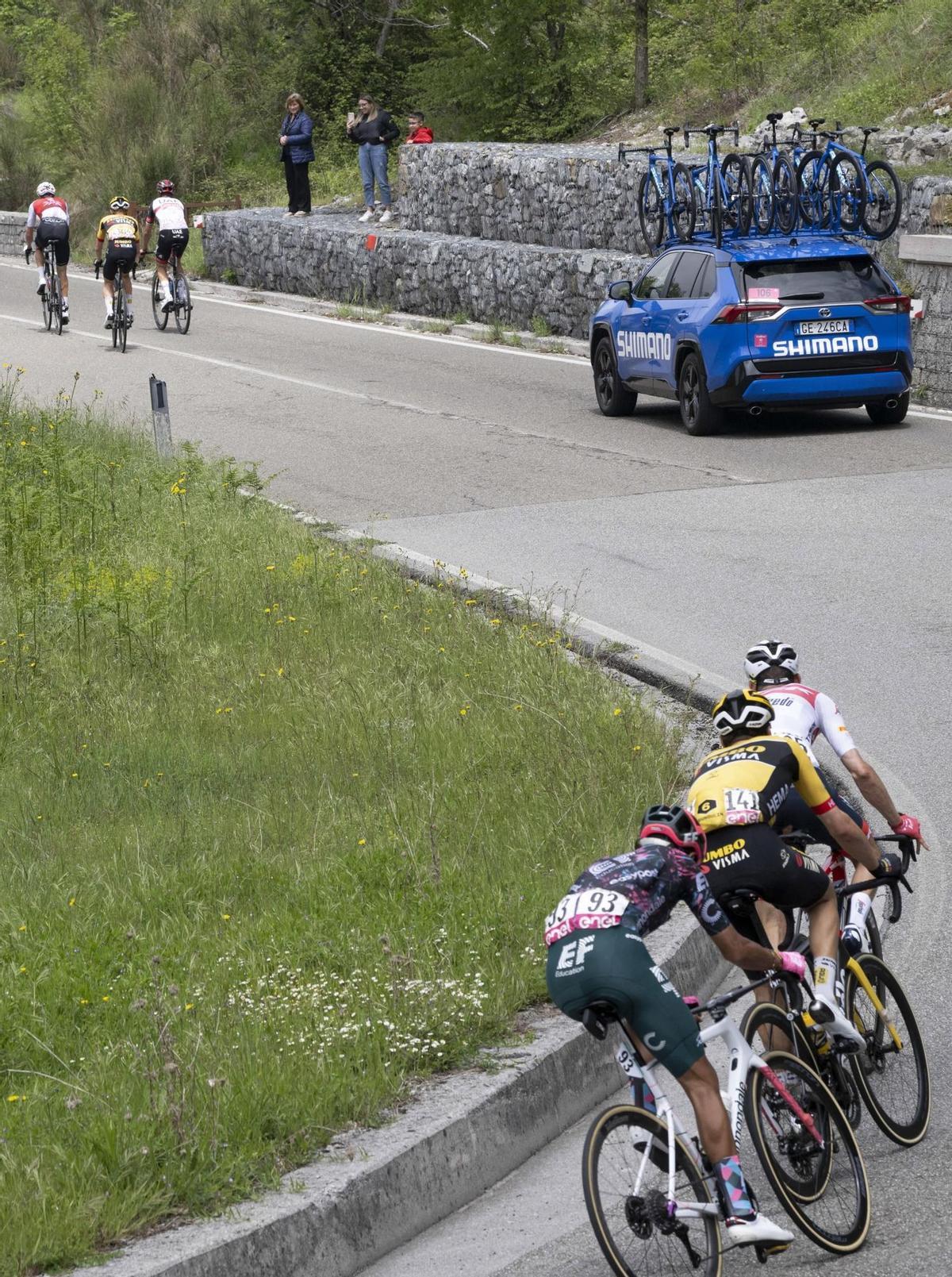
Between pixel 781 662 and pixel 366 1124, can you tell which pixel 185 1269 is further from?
pixel 781 662

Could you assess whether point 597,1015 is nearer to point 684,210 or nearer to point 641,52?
point 684,210

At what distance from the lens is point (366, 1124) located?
4852mm

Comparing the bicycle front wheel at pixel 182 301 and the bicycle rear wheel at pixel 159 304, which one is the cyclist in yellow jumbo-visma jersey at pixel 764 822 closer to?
the bicycle front wheel at pixel 182 301

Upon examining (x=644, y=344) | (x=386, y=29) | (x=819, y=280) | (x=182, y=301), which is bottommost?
(x=644, y=344)

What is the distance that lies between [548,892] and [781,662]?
1290mm

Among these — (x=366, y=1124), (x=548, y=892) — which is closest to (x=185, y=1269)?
(x=366, y=1124)

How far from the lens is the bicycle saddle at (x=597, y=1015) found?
425cm

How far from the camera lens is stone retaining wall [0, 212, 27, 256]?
41.0m

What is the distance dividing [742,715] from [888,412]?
12.6 meters

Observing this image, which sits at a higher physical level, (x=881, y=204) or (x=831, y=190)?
(x=831, y=190)

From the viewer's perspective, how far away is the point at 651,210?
2083cm

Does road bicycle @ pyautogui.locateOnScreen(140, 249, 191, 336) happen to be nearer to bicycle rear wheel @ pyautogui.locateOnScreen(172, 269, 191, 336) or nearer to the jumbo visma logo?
bicycle rear wheel @ pyautogui.locateOnScreen(172, 269, 191, 336)

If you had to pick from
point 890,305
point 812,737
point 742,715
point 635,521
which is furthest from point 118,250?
point 742,715

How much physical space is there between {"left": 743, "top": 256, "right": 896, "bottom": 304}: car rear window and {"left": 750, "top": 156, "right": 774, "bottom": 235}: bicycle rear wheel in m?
2.98
